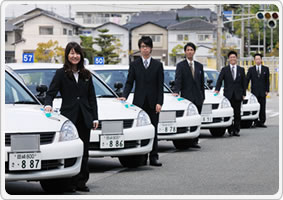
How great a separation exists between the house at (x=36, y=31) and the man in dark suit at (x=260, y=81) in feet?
199

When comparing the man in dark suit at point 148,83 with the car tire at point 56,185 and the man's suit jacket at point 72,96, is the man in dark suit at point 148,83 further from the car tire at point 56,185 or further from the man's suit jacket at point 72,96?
the car tire at point 56,185

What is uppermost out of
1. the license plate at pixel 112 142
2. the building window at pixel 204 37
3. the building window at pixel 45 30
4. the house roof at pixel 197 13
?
the house roof at pixel 197 13

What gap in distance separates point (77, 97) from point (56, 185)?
3.30ft

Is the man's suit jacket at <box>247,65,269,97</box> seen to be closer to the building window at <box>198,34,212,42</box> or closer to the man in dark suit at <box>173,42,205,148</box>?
the man in dark suit at <box>173,42,205,148</box>

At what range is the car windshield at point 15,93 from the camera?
8312mm

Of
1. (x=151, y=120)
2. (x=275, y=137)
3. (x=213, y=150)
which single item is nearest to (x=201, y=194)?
(x=151, y=120)

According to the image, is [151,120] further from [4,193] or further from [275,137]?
[275,137]

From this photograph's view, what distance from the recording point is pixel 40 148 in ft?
23.6

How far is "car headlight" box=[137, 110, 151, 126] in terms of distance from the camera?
31.6ft

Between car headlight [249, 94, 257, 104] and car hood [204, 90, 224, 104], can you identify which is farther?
car headlight [249, 94, 257, 104]

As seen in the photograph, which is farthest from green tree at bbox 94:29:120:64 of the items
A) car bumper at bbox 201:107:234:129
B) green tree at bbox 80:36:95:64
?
car bumper at bbox 201:107:234:129

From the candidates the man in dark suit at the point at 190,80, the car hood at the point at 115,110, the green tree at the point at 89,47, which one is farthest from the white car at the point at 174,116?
the green tree at the point at 89,47

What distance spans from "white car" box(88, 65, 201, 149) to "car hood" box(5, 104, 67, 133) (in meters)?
4.10

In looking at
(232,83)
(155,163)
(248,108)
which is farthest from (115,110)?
(248,108)
